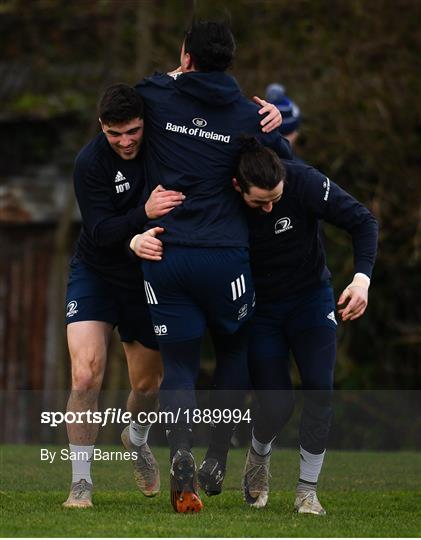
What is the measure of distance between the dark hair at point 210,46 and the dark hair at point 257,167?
1.31 feet

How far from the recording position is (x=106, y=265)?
7.15 m

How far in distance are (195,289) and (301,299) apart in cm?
76

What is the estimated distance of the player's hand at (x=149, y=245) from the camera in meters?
6.43

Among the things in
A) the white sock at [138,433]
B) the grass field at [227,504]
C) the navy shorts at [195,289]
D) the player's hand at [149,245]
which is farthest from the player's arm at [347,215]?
the white sock at [138,433]

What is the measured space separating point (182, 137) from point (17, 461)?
134 inches

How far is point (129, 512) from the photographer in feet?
21.9

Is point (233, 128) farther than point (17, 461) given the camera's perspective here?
No

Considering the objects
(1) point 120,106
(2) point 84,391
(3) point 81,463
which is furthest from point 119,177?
(3) point 81,463

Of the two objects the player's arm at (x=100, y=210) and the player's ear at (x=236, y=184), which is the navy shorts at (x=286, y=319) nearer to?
the player's ear at (x=236, y=184)

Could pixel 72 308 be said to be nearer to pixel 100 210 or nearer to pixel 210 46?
pixel 100 210

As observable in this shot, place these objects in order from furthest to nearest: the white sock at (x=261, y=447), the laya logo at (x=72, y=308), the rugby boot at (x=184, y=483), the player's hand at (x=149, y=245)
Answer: the white sock at (x=261, y=447) → the laya logo at (x=72, y=308) → the player's hand at (x=149, y=245) → the rugby boot at (x=184, y=483)

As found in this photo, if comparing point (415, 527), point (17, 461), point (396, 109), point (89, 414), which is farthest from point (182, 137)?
point (396, 109)

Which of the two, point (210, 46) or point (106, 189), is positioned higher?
point (210, 46)

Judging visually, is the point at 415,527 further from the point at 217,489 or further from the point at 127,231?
the point at 127,231
